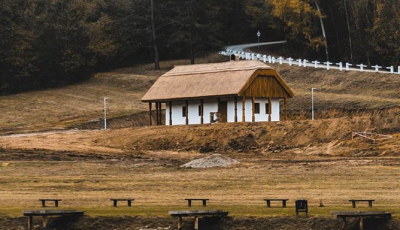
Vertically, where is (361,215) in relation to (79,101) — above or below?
below

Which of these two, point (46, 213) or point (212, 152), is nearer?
point (46, 213)

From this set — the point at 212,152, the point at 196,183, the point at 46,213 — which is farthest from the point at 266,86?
the point at 46,213

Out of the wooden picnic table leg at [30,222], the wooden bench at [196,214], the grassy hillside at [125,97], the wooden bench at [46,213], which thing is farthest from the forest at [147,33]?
the wooden picnic table leg at [30,222]

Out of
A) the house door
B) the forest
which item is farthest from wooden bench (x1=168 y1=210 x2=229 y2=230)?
the forest

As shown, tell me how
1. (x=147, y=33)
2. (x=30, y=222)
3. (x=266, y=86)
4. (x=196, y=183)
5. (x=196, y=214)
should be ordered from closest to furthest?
1. (x=196, y=214)
2. (x=30, y=222)
3. (x=196, y=183)
4. (x=266, y=86)
5. (x=147, y=33)

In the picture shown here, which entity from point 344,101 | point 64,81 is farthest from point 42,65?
point 344,101

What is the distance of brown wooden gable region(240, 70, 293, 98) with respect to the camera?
235 feet

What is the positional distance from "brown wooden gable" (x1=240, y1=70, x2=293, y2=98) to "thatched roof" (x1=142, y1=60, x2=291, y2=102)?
13.9 inches

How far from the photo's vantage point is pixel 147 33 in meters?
109

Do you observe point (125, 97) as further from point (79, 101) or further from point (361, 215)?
point (361, 215)

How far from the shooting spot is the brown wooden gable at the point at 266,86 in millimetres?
71500

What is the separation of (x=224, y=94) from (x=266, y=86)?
3.95 meters

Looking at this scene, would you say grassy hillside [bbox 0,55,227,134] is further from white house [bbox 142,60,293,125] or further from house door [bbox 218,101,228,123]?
house door [bbox 218,101,228,123]

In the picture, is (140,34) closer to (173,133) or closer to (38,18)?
(38,18)
